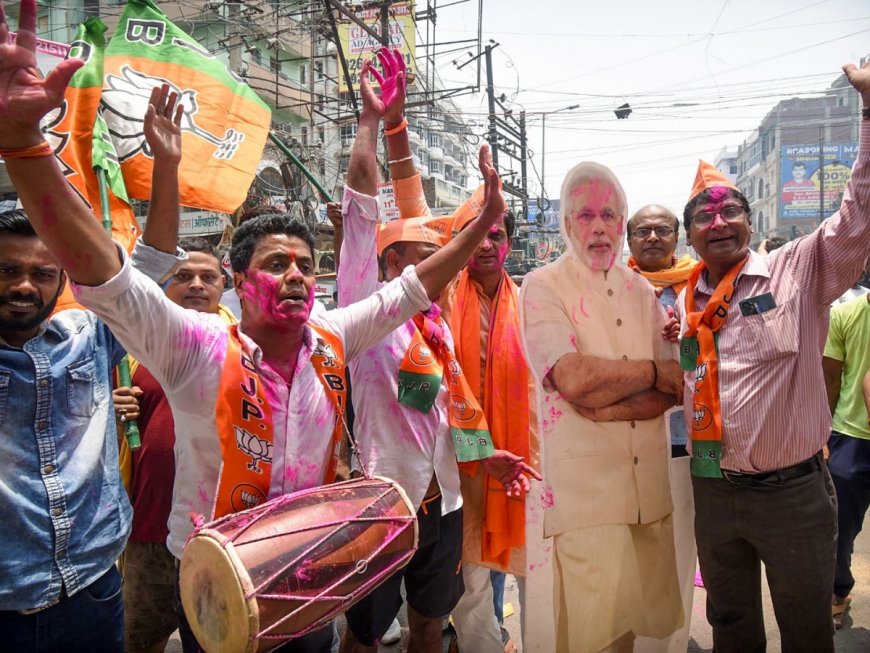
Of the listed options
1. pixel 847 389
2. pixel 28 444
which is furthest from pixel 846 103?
pixel 28 444

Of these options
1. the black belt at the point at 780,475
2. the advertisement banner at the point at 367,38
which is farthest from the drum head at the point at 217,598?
the advertisement banner at the point at 367,38

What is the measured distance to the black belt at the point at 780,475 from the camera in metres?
2.28

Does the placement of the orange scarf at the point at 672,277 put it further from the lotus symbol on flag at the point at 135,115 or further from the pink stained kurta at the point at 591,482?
the lotus symbol on flag at the point at 135,115

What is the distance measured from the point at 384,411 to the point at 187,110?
2.19 meters

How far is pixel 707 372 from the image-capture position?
237 cm

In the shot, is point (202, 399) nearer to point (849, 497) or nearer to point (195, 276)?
point (195, 276)

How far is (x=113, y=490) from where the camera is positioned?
189cm

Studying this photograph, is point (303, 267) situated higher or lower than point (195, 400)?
higher

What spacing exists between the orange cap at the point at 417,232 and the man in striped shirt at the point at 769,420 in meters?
1.18

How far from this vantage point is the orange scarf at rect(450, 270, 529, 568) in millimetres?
2678

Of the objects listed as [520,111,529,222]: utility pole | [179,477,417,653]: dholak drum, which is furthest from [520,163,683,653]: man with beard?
[520,111,529,222]: utility pole

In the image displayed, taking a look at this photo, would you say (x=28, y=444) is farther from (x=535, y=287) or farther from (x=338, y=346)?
(x=535, y=287)

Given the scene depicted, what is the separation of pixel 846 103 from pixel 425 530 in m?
67.7

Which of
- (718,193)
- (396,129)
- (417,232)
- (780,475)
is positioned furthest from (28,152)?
(780,475)
